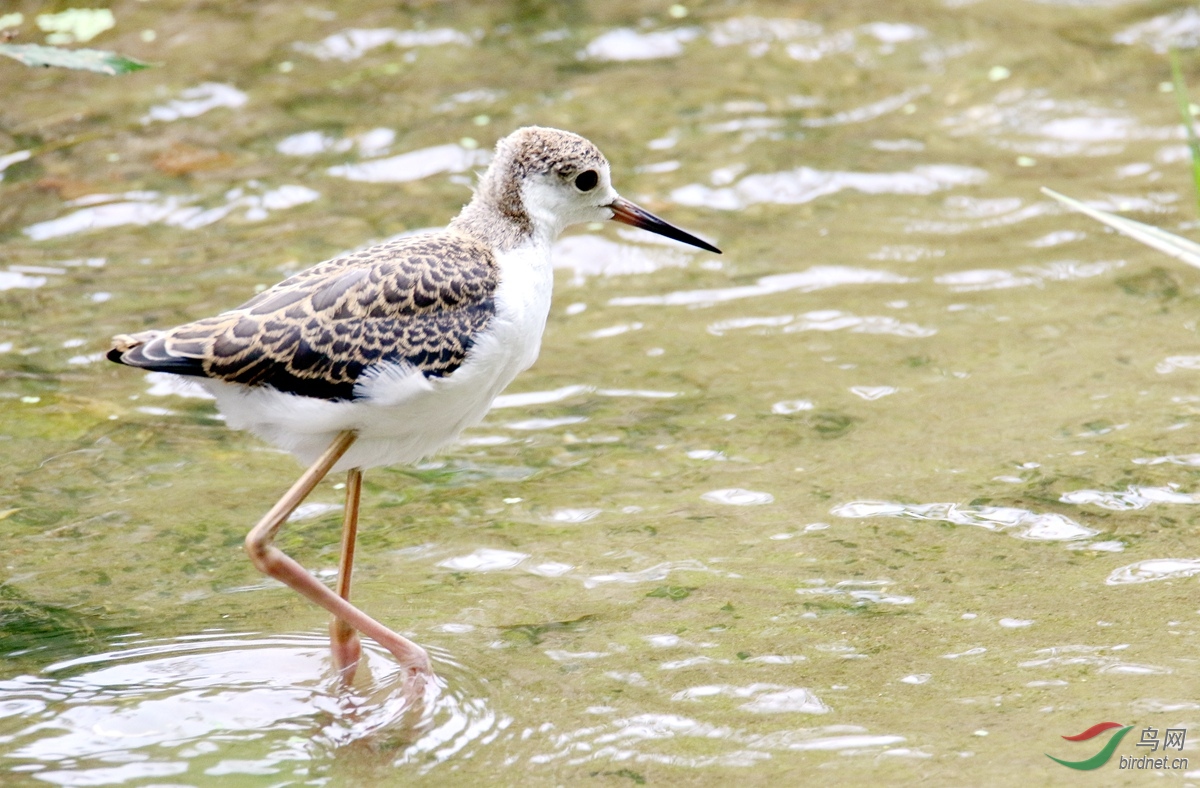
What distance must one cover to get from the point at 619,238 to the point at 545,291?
4047mm

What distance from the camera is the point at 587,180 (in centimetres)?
557

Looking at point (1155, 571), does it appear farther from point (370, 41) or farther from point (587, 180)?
point (370, 41)

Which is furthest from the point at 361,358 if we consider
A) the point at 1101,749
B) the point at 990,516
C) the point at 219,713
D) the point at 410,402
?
the point at 990,516

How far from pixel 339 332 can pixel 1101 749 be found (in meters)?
2.86

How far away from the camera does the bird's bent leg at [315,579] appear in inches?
193

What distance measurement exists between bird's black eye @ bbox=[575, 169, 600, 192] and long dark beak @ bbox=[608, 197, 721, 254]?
190 millimetres

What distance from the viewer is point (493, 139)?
1009 centimetres

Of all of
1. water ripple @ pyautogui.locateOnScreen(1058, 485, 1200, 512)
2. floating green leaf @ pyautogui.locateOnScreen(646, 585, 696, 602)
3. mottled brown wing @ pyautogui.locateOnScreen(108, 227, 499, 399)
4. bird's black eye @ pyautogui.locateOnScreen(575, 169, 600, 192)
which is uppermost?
bird's black eye @ pyautogui.locateOnScreen(575, 169, 600, 192)

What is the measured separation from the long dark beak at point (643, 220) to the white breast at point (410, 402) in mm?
705

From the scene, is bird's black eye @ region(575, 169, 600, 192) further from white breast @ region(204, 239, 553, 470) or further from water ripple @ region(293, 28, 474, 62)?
water ripple @ region(293, 28, 474, 62)

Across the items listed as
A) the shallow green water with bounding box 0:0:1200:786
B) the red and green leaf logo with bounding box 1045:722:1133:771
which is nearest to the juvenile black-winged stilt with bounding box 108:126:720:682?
the shallow green water with bounding box 0:0:1200:786

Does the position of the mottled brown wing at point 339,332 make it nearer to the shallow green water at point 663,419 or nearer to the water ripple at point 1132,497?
the shallow green water at point 663,419

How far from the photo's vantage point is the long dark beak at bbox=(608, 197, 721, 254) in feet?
19.1

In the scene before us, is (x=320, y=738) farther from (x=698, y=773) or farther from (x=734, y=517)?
(x=734, y=517)
